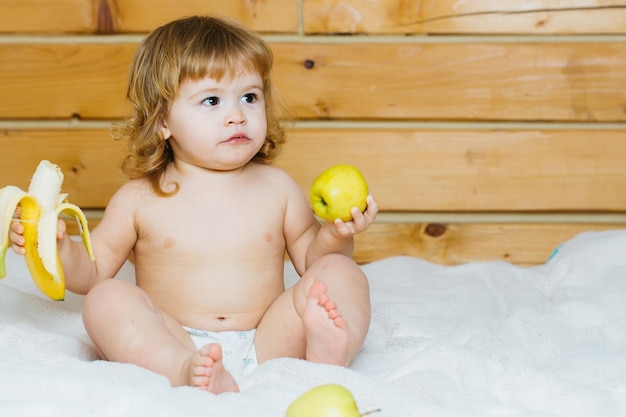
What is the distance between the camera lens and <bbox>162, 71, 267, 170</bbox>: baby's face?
4.83 ft

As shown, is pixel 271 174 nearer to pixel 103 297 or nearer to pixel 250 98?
pixel 250 98

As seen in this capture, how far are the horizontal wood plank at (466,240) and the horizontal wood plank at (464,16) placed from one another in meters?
0.49

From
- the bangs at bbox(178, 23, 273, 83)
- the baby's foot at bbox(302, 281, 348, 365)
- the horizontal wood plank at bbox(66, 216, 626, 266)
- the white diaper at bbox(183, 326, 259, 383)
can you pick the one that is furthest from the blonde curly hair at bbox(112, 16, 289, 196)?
the horizontal wood plank at bbox(66, 216, 626, 266)

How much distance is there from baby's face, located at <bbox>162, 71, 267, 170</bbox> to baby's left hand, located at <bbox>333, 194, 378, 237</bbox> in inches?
8.6

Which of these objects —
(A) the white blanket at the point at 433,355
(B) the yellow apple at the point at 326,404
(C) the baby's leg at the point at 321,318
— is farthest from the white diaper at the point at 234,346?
(B) the yellow apple at the point at 326,404

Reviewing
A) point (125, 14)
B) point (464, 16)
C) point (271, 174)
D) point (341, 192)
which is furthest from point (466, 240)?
point (125, 14)

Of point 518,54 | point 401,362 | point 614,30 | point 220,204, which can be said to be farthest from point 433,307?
point 614,30

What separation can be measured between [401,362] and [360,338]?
0.10 m

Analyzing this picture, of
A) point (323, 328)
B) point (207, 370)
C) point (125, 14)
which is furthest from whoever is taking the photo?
point (125, 14)

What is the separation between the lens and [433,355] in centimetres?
136

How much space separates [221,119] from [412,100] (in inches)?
31.3

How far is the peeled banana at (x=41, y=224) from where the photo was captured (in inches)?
50.4

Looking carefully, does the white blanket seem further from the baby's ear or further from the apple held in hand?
the baby's ear

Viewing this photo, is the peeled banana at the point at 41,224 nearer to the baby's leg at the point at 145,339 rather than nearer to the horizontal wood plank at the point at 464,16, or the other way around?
the baby's leg at the point at 145,339
